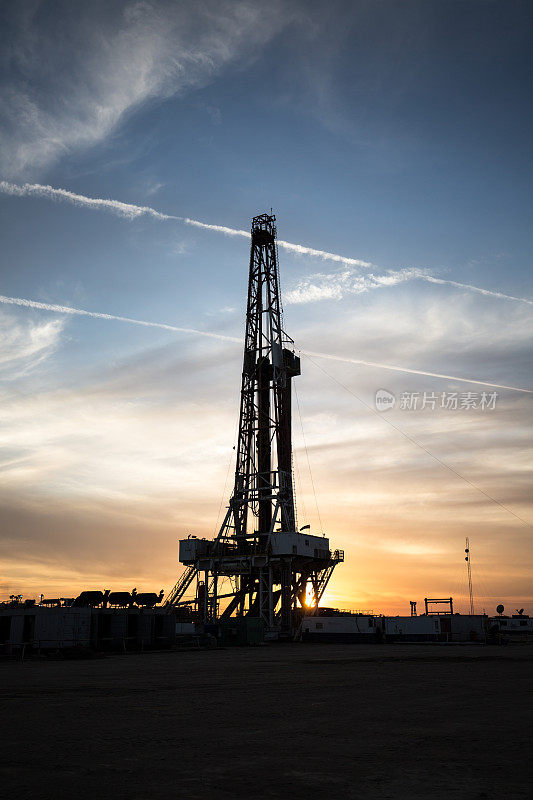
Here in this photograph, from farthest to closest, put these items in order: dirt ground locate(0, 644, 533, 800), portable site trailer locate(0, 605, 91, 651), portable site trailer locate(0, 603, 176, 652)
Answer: portable site trailer locate(0, 603, 176, 652) < portable site trailer locate(0, 605, 91, 651) < dirt ground locate(0, 644, 533, 800)

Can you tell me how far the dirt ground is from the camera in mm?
7418

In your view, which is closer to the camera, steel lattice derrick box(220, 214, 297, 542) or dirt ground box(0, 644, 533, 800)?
dirt ground box(0, 644, 533, 800)

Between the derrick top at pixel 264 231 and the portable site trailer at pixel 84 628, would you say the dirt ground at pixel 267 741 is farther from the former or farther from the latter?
the derrick top at pixel 264 231

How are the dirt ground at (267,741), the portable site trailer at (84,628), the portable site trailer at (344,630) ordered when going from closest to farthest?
the dirt ground at (267,741) < the portable site trailer at (84,628) < the portable site trailer at (344,630)

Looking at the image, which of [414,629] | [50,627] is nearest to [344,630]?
[414,629]

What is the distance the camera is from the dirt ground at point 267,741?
24.3 feet

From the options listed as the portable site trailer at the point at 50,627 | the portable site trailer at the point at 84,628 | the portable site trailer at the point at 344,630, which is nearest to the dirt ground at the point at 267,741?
the portable site trailer at the point at 50,627

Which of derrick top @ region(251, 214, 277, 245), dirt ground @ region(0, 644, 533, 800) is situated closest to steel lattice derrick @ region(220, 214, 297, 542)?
derrick top @ region(251, 214, 277, 245)

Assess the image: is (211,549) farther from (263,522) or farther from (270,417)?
(270,417)

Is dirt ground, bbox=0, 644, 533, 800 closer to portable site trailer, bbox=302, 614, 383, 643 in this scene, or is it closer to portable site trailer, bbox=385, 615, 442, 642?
portable site trailer, bbox=302, 614, 383, 643

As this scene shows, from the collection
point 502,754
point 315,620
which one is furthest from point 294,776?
point 315,620

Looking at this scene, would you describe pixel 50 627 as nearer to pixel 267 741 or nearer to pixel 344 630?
pixel 344 630

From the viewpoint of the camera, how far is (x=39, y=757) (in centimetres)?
895

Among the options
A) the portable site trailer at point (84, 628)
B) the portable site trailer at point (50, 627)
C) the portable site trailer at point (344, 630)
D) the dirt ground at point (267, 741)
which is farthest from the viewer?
the portable site trailer at point (344, 630)
